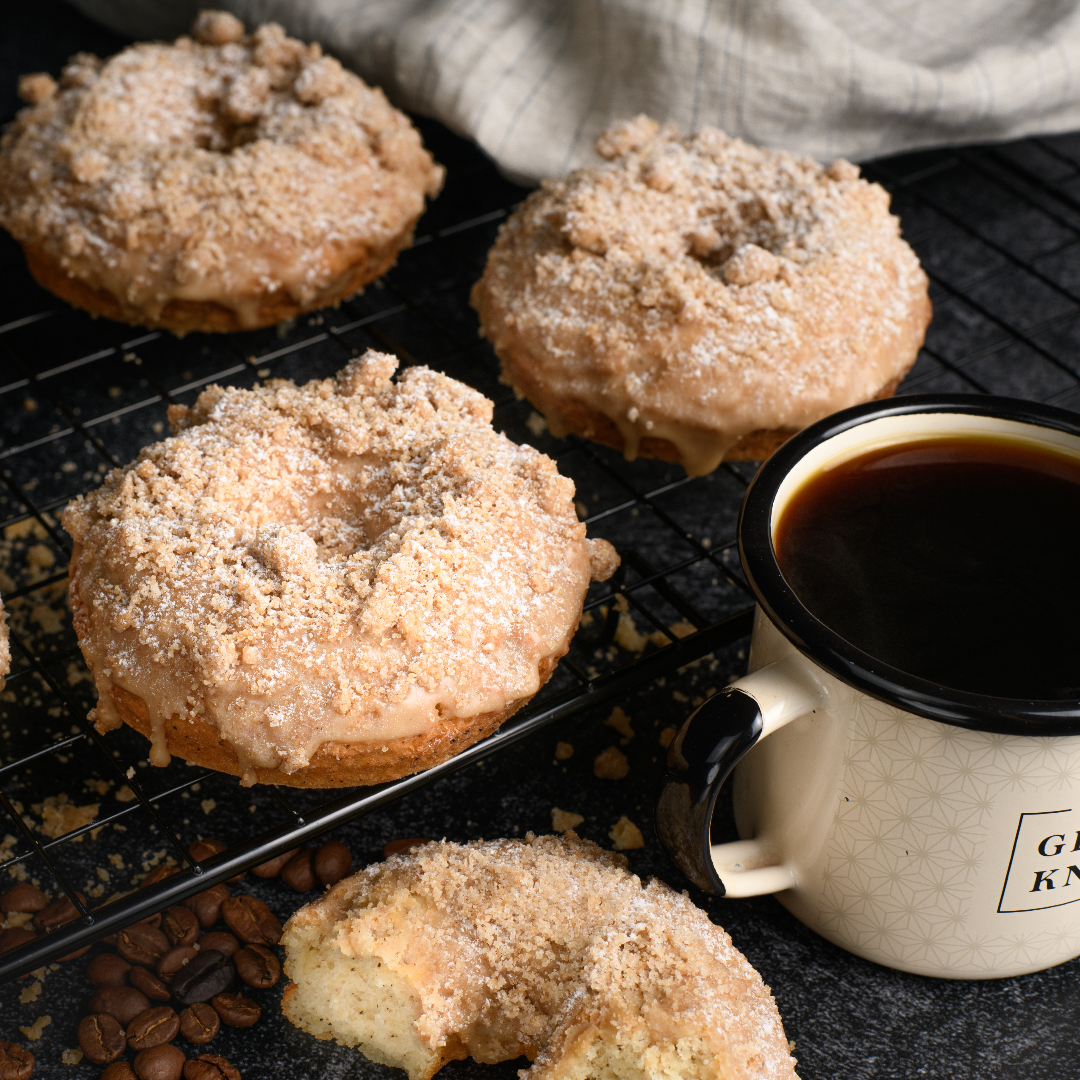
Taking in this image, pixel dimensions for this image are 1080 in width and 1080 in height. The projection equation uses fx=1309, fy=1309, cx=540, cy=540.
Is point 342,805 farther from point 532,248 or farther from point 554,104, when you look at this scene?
point 554,104

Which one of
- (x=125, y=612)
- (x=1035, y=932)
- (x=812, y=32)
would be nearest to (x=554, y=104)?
(x=812, y=32)

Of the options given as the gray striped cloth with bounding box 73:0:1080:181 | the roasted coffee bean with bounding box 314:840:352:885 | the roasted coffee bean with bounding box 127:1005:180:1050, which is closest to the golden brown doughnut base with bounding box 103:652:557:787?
the roasted coffee bean with bounding box 314:840:352:885

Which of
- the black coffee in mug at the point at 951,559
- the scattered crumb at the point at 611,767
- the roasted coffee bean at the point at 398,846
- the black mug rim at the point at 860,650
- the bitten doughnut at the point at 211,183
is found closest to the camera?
the black mug rim at the point at 860,650

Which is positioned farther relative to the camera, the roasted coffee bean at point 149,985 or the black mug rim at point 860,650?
the roasted coffee bean at point 149,985

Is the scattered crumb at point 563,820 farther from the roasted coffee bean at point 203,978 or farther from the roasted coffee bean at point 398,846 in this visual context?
the roasted coffee bean at point 203,978

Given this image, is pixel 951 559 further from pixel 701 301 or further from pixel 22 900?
pixel 22 900

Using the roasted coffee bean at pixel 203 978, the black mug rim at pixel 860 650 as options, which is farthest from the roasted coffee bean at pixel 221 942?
the black mug rim at pixel 860 650

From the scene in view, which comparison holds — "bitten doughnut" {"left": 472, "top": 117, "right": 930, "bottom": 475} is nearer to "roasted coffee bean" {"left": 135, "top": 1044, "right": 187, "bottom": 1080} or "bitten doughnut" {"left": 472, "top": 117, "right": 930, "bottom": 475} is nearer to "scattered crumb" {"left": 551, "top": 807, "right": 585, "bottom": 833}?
"scattered crumb" {"left": 551, "top": 807, "right": 585, "bottom": 833}
